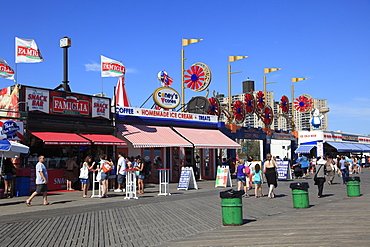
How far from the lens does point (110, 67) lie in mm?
25516

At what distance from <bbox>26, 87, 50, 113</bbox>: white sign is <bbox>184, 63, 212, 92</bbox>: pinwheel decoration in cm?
1489

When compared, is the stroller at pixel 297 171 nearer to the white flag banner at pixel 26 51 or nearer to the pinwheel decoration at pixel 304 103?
the white flag banner at pixel 26 51

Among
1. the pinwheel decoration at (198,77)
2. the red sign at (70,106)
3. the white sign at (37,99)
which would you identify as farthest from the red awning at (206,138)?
the white sign at (37,99)

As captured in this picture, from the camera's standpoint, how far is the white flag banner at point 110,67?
25344 millimetres

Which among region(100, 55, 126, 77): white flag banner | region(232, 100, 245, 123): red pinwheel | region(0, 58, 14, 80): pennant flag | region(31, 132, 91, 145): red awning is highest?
region(100, 55, 126, 77): white flag banner

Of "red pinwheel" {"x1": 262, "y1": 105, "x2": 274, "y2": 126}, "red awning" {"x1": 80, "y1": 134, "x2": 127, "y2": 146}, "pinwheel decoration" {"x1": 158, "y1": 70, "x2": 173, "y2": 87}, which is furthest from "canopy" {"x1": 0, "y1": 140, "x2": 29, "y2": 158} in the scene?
"red pinwheel" {"x1": 262, "y1": 105, "x2": 274, "y2": 126}

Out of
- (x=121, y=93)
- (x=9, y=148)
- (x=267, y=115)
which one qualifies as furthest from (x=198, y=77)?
(x=9, y=148)

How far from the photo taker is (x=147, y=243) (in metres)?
8.50

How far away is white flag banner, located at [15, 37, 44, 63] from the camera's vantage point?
21.3 metres

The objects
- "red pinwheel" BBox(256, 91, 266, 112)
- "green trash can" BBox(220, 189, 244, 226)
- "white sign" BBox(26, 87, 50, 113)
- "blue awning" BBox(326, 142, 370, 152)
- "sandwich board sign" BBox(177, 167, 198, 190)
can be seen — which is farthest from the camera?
→ "blue awning" BBox(326, 142, 370, 152)

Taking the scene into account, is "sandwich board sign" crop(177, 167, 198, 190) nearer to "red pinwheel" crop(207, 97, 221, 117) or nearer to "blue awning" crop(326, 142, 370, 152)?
"red pinwheel" crop(207, 97, 221, 117)

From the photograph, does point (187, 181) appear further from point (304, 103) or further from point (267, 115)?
point (304, 103)

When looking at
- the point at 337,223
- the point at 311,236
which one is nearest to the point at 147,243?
the point at 311,236

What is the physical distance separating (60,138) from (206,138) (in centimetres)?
1153
